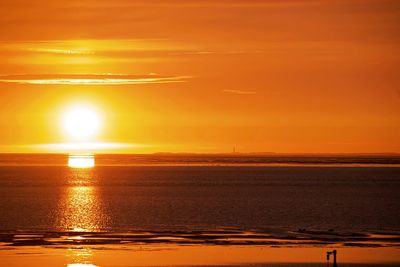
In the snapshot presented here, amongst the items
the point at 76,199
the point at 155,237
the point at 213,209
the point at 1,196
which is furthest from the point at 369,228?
the point at 1,196

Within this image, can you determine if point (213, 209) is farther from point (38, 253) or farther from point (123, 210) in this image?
point (38, 253)

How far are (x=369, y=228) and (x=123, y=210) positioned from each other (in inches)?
1135

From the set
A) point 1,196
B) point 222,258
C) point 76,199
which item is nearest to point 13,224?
point 222,258

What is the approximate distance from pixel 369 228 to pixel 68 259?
93.0 feet

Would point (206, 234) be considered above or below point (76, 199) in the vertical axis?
below

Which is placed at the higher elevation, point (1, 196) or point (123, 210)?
point (1, 196)

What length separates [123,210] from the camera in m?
90.9

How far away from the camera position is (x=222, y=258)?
170 feet

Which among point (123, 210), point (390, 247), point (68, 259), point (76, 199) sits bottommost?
point (68, 259)

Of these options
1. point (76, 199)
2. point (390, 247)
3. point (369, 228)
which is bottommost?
point (390, 247)

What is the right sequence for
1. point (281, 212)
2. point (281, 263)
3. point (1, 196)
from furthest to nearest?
point (1, 196) < point (281, 212) < point (281, 263)

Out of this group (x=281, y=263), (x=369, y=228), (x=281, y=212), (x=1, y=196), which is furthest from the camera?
(x=1, y=196)

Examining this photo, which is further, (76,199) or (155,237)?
(76,199)

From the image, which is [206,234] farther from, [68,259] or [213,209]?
[213,209]
